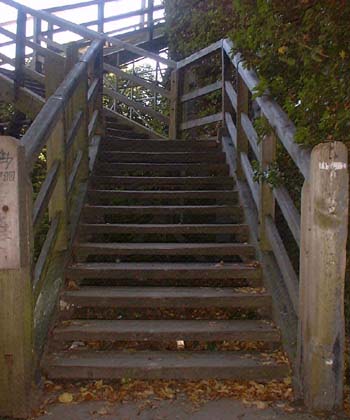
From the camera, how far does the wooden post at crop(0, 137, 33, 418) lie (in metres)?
2.59

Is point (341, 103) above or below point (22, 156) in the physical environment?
above

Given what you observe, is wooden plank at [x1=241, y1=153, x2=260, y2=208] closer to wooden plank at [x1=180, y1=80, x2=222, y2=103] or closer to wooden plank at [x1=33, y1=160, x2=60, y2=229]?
wooden plank at [x1=33, y1=160, x2=60, y2=229]

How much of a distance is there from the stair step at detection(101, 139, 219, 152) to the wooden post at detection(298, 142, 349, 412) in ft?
11.3

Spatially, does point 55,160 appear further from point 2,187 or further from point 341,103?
point 341,103

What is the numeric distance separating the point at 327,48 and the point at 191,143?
3456 mm

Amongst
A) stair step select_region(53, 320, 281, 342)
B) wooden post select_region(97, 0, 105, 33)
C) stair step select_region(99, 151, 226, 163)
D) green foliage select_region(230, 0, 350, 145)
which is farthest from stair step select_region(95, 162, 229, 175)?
wooden post select_region(97, 0, 105, 33)

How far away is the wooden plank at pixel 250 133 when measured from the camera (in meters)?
4.13

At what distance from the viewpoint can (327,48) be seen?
272 centimetres

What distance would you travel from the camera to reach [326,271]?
261 cm

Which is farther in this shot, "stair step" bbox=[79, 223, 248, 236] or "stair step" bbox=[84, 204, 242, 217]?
"stair step" bbox=[84, 204, 242, 217]

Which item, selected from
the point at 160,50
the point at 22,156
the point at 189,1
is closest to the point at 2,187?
the point at 22,156

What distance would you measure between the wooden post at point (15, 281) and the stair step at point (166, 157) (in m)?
3.03

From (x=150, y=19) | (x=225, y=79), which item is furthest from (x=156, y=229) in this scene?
(x=150, y=19)

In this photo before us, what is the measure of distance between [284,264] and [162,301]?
853mm
